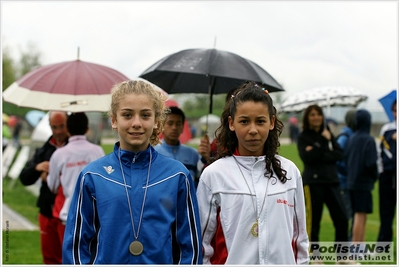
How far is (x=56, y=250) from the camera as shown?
697 cm

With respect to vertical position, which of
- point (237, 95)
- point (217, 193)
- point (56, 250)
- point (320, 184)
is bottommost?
point (56, 250)

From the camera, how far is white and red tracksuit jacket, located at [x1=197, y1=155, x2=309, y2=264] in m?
3.92

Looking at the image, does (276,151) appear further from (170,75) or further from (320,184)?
(320,184)

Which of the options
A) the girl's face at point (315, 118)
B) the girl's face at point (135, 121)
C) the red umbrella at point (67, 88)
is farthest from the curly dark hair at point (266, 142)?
the girl's face at point (315, 118)

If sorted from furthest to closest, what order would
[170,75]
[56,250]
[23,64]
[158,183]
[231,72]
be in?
[23,64] → [56,250] → [170,75] → [231,72] → [158,183]

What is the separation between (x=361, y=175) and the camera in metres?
8.77

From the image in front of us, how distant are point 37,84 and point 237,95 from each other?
3163 millimetres

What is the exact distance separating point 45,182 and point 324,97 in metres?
3.83

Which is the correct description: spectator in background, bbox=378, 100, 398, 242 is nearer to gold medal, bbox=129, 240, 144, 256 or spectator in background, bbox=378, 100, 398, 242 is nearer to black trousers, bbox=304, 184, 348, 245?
Answer: black trousers, bbox=304, 184, 348, 245

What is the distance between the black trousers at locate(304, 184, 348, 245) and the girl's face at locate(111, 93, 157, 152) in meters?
4.69

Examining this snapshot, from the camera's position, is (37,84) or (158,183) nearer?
(158,183)

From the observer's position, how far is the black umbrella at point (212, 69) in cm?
580

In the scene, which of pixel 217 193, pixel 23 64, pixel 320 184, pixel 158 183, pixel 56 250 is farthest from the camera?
pixel 23 64

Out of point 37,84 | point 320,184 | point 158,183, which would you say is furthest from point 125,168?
point 320,184
